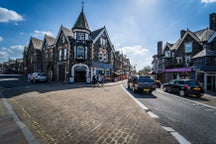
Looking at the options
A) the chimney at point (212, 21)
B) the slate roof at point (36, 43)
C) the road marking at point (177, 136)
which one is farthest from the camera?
the slate roof at point (36, 43)

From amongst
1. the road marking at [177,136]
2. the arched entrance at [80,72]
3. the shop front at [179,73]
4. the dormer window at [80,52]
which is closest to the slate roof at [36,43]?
the dormer window at [80,52]

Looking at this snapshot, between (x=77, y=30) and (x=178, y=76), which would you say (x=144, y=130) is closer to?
(x=77, y=30)

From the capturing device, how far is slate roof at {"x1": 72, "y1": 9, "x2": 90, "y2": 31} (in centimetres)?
2308

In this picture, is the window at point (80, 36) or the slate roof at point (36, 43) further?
the slate roof at point (36, 43)

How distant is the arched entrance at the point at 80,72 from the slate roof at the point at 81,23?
25.3 ft

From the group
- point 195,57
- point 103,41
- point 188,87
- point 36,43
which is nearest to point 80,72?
point 103,41

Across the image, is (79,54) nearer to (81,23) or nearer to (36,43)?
(81,23)

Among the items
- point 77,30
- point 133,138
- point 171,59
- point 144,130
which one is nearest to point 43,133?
point 133,138

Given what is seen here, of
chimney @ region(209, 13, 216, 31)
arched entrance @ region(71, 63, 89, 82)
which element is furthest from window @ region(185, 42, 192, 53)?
arched entrance @ region(71, 63, 89, 82)

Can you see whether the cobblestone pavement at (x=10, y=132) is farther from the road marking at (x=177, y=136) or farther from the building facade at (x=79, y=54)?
the building facade at (x=79, y=54)

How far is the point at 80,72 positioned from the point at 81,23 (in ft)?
34.0

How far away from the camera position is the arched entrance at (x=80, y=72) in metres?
22.9

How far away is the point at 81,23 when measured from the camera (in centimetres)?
2373

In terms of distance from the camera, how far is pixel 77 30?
23.0m
